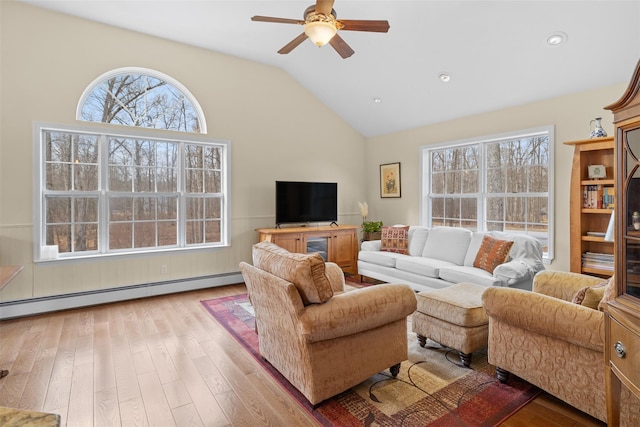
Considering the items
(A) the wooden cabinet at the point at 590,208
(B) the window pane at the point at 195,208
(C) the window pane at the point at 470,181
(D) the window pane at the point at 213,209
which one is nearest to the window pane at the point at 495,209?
(C) the window pane at the point at 470,181

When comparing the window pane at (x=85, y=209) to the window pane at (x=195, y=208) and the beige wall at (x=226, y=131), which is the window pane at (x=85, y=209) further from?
the window pane at (x=195, y=208)

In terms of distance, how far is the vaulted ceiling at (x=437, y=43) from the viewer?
316 centimetres

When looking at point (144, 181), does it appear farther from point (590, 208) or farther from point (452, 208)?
point (590, 208)

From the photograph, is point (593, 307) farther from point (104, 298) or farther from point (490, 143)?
point (104, 298)

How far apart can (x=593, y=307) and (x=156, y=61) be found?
517 centimetres

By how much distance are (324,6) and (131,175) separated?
11.2 feet

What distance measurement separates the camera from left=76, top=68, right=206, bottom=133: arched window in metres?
4.20

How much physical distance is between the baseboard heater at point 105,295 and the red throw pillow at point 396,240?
2.30m

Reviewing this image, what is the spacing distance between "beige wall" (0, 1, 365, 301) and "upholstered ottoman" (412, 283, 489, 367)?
10.4ft

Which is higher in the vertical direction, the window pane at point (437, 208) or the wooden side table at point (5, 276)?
the window pane at point (437, 208)

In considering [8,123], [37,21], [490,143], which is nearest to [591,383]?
[490,143]

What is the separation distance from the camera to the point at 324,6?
237cm

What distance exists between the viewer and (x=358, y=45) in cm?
434

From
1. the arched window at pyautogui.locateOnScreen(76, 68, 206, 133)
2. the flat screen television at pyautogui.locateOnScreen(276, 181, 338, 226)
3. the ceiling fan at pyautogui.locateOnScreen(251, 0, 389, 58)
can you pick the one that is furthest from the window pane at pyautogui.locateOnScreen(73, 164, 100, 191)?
the ceiling fan at pyautogui.locateOnScreen(251, 0, 389, 58)
